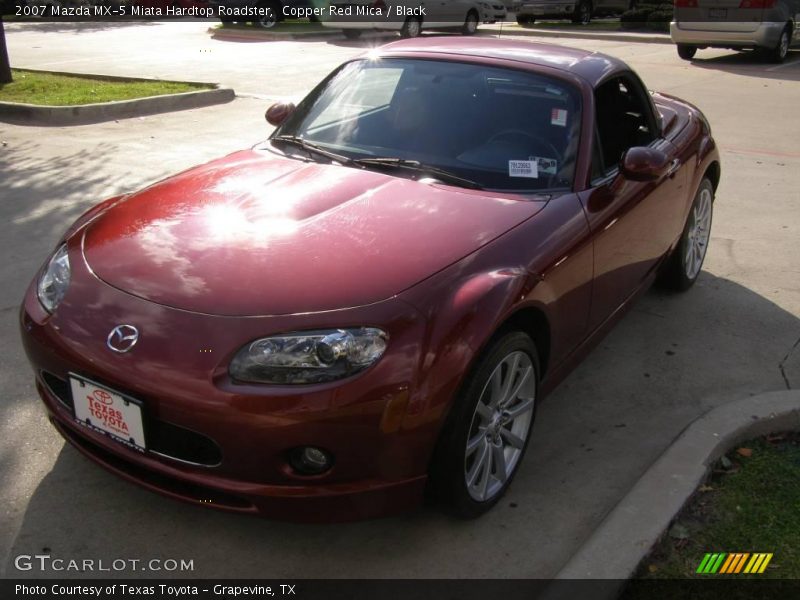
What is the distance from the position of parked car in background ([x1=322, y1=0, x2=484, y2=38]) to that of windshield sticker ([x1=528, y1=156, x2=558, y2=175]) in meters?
17.5

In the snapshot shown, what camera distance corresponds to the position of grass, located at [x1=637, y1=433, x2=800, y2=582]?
9.45 ft

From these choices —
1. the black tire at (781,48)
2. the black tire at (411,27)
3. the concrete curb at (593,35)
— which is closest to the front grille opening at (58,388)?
the black tire at (781,48)

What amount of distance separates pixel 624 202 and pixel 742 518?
1504mm

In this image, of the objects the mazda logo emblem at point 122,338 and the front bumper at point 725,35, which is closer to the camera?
the mazda logo emblem at point 122,338

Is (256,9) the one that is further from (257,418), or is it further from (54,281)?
(257,418)

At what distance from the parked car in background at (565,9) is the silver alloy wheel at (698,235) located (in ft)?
Result: 64.8

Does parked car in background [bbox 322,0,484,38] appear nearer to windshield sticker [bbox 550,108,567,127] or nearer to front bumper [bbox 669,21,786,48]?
front bumper [bbox 669,21,786,48]

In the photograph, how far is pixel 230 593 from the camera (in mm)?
2715

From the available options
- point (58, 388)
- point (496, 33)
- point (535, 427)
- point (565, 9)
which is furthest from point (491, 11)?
point (58, 388)

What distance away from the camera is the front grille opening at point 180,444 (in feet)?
8.70

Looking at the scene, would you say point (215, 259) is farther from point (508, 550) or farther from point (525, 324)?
point (508, 550)

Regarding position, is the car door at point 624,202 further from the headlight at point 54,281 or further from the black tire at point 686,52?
the black tire at point 686,52

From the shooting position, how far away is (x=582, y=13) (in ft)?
80.8

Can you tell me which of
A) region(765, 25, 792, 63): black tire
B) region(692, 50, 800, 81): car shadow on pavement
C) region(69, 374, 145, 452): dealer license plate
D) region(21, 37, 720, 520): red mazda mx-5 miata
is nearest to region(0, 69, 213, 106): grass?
region(21, 37, 720, 520): red mazda mx-5 miata
